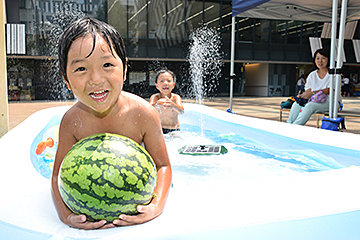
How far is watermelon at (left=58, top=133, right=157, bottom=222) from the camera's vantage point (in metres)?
1.30

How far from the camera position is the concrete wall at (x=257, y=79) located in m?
23.4

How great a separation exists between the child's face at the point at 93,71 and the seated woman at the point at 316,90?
17.4ft

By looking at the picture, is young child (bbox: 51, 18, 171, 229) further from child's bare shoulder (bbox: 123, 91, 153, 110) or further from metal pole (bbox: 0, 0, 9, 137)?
metal pole (bbox: 0, 0, 9, 137)

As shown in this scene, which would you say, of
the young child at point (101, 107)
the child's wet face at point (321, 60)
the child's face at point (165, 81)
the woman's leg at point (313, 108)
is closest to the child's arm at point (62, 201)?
the young child at point (101, 107)

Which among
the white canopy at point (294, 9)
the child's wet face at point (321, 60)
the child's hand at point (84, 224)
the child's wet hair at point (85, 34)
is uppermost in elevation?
the white canopy at point (294, 9)

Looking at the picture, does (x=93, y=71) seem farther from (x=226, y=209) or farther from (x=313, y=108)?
(x=313, y=108)

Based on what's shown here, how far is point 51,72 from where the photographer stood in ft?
63.4

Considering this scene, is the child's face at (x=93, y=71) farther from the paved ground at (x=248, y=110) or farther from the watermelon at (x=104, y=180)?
the paved ground at (x=248, y=110)

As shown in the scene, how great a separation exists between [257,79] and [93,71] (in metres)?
24.3

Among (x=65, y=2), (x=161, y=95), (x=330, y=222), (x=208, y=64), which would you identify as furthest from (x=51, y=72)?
(x=330, y=222)

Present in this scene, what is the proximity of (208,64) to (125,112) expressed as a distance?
70.0ft

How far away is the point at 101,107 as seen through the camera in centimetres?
142

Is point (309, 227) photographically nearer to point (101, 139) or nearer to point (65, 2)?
point (101, 139)

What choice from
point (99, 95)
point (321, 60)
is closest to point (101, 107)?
point (99, 95)
